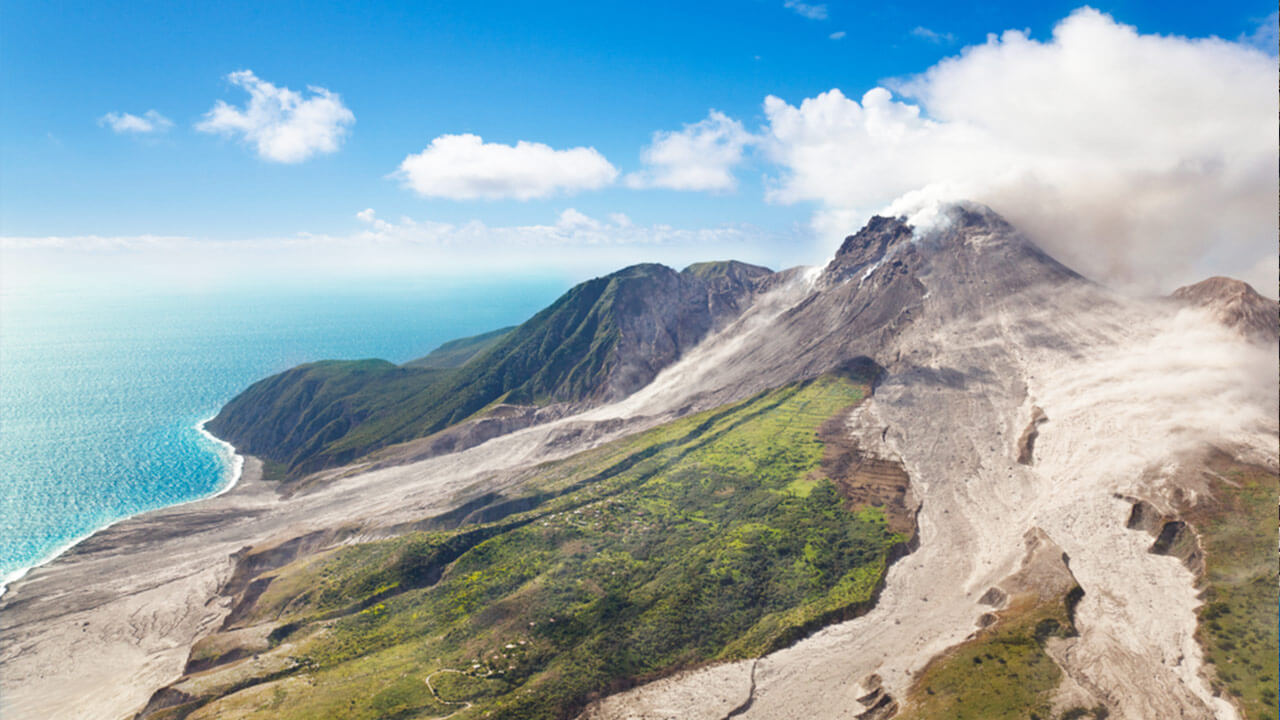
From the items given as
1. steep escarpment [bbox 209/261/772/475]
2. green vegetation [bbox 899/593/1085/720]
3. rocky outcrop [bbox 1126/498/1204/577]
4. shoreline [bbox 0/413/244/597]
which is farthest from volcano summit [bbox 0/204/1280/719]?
steep escarpment [bbox 209/261/772/475]

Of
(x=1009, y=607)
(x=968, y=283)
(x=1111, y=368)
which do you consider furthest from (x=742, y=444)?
(x=968, y=283)

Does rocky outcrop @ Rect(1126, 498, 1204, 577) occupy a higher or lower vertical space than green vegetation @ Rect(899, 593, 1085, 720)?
higher

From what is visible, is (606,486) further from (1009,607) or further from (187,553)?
(187,553)

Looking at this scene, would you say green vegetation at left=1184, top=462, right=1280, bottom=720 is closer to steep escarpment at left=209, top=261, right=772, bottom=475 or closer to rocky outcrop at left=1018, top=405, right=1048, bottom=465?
rocky outcrop at left=1018, top=405, right=1048, bottom=465

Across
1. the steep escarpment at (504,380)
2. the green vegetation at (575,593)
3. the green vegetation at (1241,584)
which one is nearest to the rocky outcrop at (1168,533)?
the green vegetation at (1241,584)

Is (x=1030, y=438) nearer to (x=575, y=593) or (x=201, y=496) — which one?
(x=575, y=593)

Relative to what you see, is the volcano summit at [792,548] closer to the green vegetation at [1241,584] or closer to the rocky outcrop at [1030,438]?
the green vegetation at [1241,584]

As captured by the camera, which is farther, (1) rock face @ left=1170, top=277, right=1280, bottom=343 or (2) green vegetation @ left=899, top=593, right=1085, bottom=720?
(1) rock face @ left=1170, top=277, right=1280, bottom=343
